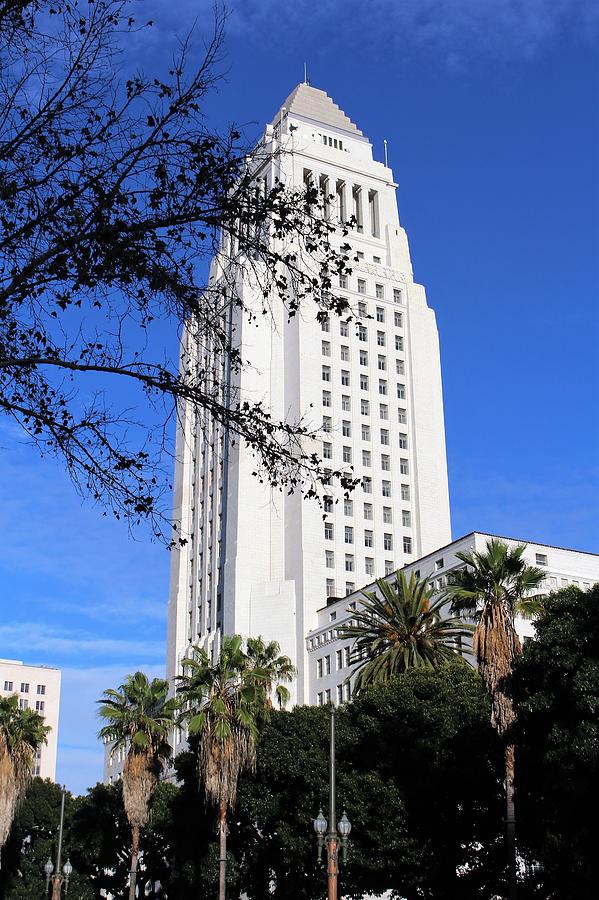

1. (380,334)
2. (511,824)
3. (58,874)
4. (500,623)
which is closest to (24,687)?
(380,334)

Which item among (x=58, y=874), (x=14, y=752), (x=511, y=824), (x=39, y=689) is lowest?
(x=58, y=874)

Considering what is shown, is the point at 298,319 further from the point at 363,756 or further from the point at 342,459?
the point at 363,756

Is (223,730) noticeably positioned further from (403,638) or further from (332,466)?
(332,466)

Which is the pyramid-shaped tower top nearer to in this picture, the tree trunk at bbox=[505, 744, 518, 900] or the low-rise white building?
the low-rise white building

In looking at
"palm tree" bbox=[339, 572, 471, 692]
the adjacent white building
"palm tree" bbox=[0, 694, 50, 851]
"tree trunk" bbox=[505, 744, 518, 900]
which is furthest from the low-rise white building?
the adjacent white building

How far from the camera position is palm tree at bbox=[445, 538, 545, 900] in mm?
32469

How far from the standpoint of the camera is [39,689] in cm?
17025

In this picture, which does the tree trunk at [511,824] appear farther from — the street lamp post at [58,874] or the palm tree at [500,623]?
the street lamp post at [58,874]

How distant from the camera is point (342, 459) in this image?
87125mm

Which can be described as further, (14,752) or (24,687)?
(24,687)

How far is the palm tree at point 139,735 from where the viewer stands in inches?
1863

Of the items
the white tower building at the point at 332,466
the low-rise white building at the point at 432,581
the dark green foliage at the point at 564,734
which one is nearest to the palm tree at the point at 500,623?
the dark green foliage at the point at 564,734

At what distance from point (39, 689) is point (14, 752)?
123 metres

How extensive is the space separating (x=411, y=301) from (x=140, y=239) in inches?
3467
